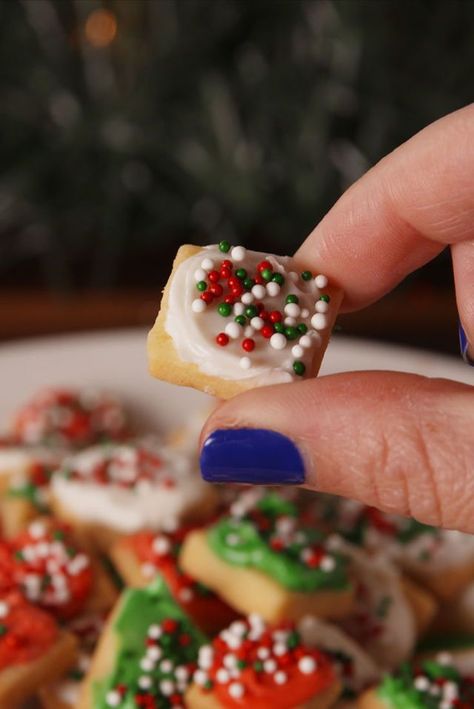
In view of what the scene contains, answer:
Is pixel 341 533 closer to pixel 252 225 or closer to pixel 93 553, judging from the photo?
pixel 93 553

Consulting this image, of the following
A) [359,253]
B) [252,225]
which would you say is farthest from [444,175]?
[252,225]

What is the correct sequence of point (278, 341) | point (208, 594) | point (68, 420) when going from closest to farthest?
point (278, 341) → point (208, 594) → point (68, 420)

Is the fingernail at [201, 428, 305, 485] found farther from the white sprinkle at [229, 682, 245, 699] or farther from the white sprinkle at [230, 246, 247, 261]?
the white sprinkle at [229, 682, 245, 699]

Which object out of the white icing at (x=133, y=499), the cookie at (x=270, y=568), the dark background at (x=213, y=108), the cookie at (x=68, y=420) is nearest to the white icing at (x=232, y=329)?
the cookie at (x=270, y=568)

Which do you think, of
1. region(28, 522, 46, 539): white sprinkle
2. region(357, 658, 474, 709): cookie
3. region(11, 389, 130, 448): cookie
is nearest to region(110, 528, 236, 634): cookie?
region(28, 522, 46, 539): white sprinkle

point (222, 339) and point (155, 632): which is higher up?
point (222, 339)

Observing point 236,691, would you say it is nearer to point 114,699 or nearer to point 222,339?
point 114,699

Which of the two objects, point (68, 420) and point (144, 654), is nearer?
point (144, 654)

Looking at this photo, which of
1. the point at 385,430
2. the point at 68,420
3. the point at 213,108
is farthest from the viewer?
the point at 213,108

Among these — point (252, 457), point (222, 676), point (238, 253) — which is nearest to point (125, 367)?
point (222, 676)
